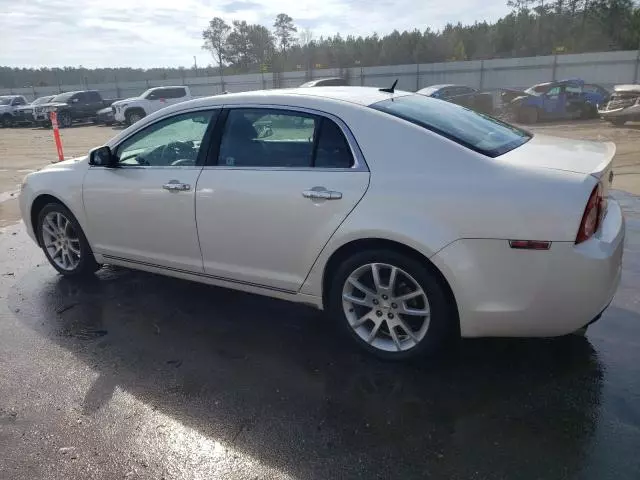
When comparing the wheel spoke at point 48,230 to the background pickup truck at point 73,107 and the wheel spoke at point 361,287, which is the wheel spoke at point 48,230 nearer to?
the wheel spoke at point 361,287

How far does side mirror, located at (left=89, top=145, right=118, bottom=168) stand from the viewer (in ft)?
14.0

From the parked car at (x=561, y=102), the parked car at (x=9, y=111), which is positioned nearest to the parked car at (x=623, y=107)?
the parked car at (x=561, y=102)

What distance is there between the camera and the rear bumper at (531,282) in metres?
2.71

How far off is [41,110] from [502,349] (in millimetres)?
30022

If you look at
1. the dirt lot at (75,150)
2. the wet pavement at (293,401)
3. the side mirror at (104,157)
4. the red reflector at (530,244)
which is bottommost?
the dirt lot at (75,150)

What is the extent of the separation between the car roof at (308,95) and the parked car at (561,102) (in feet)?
57.2

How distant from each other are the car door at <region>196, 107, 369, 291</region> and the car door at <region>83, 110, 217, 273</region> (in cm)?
15

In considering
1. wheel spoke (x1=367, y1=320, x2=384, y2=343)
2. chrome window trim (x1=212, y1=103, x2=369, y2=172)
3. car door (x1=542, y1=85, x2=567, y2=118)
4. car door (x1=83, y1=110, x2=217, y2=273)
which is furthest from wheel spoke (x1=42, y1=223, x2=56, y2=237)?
car door (x1=542, y1=85, x2=567, y2=118)

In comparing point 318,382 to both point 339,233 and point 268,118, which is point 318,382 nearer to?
point 339,233

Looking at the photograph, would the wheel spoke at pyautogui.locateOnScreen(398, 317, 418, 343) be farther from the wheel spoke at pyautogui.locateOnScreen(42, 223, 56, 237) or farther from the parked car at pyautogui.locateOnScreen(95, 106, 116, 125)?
the parked car at pyautogui.locateOnScreen(95, 106, 116, 125)

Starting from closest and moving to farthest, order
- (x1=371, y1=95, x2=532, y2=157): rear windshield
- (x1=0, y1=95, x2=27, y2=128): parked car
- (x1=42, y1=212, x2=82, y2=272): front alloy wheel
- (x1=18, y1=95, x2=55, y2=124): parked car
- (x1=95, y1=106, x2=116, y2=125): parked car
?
(x1=371, y1=95, x2=532, y2=157): rear windshield → (x1=42, y1=212, x2=82, y2=272): front alloy wheel → (x1=95, y1=106, x2=116, y2=125): parked car → (x1=18, y1=95, x2=55, y2=124): parked car → (x1=0, y1=95, x2=27, y2=128): parked car

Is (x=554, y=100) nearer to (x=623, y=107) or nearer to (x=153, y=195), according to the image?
(x=623, y=107)

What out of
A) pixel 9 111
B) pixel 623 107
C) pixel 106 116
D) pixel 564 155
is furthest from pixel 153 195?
pixel 9 111

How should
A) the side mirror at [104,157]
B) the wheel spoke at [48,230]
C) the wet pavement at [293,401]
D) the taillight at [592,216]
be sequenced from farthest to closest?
1. the wheel spoke at [48,230]
2. the side mirror at [104,157]
3. the taillight at [592,216]
4. the wet pavement at [293,401]
